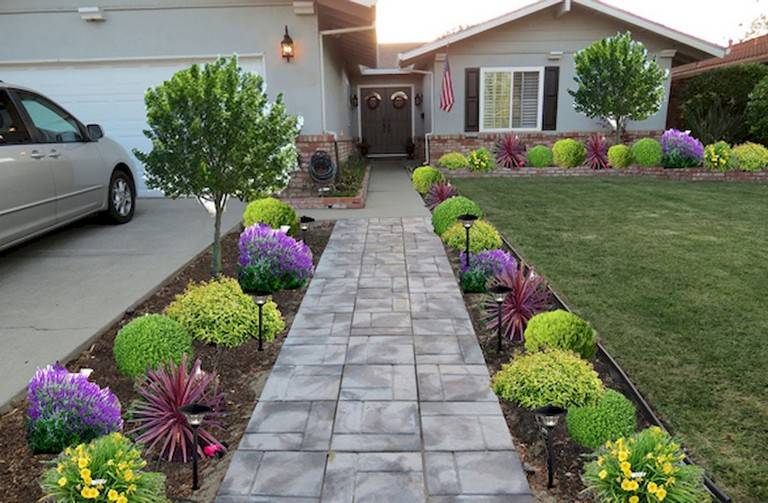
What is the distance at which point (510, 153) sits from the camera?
13.8 meters

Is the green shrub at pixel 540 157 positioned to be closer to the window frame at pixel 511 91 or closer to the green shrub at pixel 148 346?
the window frame at pixel 511 91

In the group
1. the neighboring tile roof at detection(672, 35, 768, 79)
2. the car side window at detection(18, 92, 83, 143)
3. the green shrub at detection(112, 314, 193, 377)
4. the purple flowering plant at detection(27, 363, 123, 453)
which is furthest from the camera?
the neighboring tile roof at detection(672, 35, 768, 79)

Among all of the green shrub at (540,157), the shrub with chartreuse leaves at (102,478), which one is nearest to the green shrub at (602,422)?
the shrub with chartreuse leaves at (102,478)

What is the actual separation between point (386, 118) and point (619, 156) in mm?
9853

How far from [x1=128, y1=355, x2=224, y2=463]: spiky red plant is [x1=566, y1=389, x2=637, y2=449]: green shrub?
173cm

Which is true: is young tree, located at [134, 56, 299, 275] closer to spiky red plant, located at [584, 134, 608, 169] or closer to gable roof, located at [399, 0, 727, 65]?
gable roof, located at [399, 0, 727, 65]

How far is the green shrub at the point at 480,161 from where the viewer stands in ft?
44.2

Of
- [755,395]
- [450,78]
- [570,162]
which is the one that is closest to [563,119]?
[570,162]

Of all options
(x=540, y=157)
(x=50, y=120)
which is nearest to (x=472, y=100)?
(x=540, y=157)

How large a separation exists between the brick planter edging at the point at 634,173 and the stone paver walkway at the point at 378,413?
888cm

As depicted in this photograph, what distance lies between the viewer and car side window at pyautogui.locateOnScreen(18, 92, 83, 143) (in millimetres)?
5969

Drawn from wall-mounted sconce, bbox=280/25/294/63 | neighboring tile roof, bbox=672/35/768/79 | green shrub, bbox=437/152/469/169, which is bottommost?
green shrub, bbox=437/152/469/169

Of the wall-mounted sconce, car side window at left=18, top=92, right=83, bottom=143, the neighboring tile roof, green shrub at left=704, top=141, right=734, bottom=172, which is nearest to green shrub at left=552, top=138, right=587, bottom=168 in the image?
green shrub at left=704, top=141, right=734, bottom=172

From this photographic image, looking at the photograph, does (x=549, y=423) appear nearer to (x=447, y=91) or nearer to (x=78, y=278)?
(x=78, y=278)
